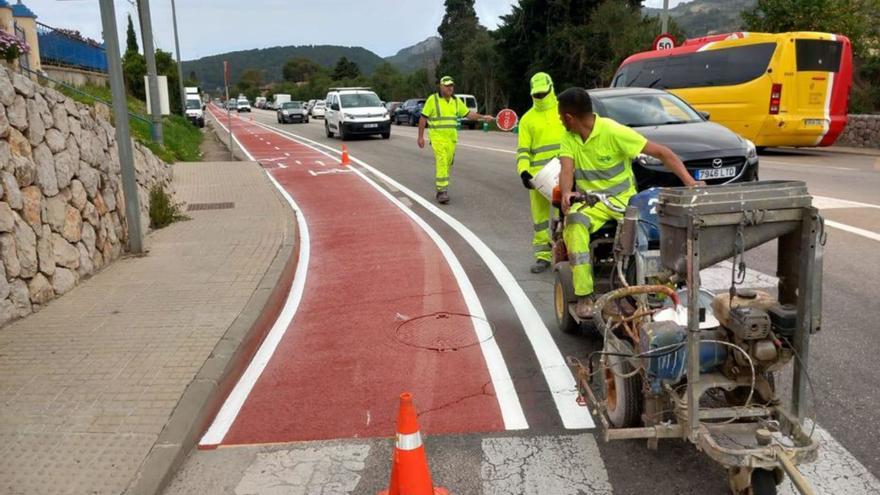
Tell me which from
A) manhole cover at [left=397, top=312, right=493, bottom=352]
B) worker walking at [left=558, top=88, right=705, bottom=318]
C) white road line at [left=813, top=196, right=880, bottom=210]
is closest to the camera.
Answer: worker walking at [left=558, top=88, right=705, bottom=318]

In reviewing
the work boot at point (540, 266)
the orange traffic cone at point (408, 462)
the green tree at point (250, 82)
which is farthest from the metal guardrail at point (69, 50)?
the green tree at point (250, 82)

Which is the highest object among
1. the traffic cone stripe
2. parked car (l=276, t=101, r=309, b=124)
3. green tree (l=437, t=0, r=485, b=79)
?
green tree (l=437, t=0, r=485, b=79)

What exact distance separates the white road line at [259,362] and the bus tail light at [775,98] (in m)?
13.5

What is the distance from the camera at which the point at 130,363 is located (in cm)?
504

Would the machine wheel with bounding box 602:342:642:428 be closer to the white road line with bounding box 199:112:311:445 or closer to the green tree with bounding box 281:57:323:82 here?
the white road line with bounding box 199:112:311:445

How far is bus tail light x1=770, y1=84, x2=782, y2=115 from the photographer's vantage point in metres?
18.0

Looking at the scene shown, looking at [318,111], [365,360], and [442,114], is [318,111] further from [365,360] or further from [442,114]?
[365,360]

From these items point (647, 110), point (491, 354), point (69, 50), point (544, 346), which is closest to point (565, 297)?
point (544, 346)

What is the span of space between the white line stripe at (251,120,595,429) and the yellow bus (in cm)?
1187

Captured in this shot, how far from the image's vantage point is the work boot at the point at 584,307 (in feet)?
16.3

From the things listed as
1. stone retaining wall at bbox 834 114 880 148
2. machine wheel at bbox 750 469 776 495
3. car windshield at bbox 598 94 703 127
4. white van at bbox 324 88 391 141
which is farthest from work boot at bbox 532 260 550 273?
white van at bbox 324 88 391 141

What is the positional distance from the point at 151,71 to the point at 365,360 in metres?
16.1

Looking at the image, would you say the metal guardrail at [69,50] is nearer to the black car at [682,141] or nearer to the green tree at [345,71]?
→ the black car at [682,141]

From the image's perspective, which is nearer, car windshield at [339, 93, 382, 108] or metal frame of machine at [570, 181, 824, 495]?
metal frame of machine at [570, 181, 824, 495]
